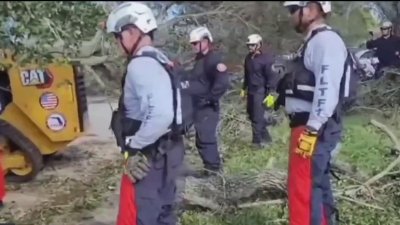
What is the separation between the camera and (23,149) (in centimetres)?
713

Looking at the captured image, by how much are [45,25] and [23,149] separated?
1.68 meters

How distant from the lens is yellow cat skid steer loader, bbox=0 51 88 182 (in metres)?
6.97

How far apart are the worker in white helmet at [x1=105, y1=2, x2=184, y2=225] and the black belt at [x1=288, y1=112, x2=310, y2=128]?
2.22 feet

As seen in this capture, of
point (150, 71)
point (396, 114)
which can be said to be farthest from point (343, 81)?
point (396, 114)

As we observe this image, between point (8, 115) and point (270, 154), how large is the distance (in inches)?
97.1

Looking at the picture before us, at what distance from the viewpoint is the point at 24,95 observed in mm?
6992

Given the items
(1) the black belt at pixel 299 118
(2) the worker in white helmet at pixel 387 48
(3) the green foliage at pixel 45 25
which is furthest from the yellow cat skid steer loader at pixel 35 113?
(1) the black belt at pixel 299 118

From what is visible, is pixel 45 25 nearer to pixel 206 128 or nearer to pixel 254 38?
pixel 206 128

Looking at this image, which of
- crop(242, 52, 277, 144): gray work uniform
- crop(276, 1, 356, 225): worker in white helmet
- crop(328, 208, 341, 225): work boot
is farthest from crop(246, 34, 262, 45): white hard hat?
crop(276, 1, 356, 225): worker in white helmet

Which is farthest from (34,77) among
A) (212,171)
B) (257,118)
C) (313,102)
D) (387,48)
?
(313,102)

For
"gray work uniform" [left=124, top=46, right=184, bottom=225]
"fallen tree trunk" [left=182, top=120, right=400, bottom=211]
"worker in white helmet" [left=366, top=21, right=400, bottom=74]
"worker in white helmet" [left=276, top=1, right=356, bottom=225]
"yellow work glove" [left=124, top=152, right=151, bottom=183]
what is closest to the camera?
"gray work uniform" [left=124, top=46, right=184, bottom=225]

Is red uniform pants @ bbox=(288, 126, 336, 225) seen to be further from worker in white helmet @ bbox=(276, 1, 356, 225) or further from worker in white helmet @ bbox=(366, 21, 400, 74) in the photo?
worker in white helmet @ bbox=(366, 21, 400, 74)

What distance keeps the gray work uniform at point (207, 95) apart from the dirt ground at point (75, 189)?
80 centimetres

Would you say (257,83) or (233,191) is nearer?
(233,191)
